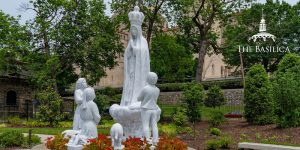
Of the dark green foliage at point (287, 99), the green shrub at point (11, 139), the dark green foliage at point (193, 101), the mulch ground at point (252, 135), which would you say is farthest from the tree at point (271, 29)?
the green shrub at point (11, 139)

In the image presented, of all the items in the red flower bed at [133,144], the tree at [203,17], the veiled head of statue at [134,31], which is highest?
the tree at [203,17]

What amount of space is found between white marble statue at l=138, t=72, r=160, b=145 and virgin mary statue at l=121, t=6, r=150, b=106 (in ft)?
3.73

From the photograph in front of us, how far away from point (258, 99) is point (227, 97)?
14725 mm

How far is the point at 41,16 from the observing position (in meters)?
32.3

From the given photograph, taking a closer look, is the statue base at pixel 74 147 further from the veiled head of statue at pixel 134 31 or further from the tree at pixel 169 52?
the tree at pixel 169 52

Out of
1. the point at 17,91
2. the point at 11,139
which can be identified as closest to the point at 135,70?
the point at 11,139

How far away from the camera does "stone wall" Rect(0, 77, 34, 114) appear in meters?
38.6

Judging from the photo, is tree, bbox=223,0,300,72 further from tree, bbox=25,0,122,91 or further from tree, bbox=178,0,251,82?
tree, bbox=25,0,122,91

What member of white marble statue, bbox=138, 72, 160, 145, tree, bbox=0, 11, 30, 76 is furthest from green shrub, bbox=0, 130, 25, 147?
tree, bbox=0, 11, 30, 76

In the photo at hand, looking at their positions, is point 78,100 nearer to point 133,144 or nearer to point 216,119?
point 133,144

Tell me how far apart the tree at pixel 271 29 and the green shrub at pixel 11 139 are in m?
29.2

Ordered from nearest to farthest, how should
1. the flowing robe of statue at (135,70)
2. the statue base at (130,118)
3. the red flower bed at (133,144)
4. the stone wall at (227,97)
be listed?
the red flower bed at (133,144) → the statue base at (130,118) → the flowing robe of statue at (135,70) → the stone wall at (227,97)

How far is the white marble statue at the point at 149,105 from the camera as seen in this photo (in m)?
11.5

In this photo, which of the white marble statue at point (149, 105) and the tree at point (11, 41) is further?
the tree at point (11, 41)
